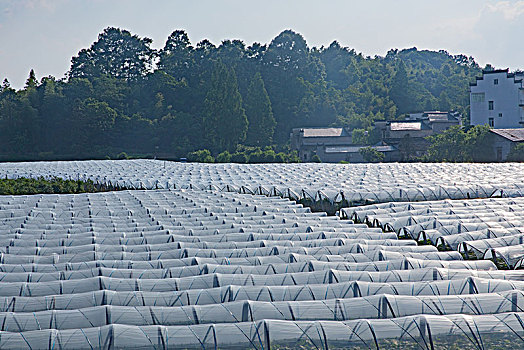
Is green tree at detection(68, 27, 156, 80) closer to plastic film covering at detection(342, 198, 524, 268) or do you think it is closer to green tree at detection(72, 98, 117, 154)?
green tree at detection(72, 98, 117, 154)

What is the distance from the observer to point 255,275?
10508mm

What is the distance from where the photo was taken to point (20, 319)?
8.23m

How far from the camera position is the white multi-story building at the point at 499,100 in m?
57.6

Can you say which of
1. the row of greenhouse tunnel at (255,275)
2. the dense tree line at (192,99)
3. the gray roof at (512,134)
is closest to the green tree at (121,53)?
the dense tree line at (192,99)

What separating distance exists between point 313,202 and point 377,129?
4586 cm

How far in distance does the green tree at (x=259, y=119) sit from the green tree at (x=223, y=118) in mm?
3369

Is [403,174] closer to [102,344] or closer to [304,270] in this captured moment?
[304,270]

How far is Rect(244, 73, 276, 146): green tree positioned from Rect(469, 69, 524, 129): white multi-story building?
22895mm

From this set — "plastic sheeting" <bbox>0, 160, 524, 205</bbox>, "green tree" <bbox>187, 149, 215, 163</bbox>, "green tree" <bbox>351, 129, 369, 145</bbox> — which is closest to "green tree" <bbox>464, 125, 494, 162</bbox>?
"plastic sheeting" <bbox>0, 160, 524, 205</bbox>

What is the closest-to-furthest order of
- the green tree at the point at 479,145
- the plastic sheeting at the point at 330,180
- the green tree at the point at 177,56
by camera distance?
the plastic sheeting at the point at 330,180 < the green tree at the point at 479,145 < the green tree at the point at 177,56

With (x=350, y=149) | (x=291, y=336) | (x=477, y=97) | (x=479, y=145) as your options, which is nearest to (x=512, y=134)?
(x=479, y=145)

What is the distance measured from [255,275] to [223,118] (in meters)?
55.7

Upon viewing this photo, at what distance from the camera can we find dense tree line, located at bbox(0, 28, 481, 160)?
224 feet

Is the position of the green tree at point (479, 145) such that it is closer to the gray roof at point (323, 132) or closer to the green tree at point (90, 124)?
the gray roof at point (323, 132)
